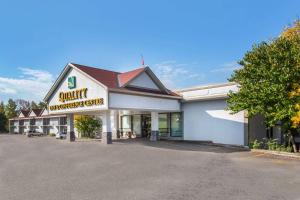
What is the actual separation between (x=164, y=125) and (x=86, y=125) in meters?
12.5

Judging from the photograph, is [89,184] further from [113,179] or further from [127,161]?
[127,161]

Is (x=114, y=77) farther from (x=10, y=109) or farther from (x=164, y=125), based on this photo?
(x=10, y=109)

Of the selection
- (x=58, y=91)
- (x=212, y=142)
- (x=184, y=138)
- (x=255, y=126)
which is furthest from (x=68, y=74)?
(x=255, y=126)

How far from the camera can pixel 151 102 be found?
26.5 metres

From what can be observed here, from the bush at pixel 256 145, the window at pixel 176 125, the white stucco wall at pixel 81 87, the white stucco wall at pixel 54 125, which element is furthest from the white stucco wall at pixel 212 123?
the white stucco wall at pixel 54 125

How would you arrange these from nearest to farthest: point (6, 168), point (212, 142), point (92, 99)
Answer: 1. point (6, 168)
2. point (92, 99)
3. point (212, 142)

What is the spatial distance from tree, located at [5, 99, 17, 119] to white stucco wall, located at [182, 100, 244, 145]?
270 ft

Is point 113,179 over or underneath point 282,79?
underneath

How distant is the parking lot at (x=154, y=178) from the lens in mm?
9656

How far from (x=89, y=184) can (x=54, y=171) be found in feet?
12.5

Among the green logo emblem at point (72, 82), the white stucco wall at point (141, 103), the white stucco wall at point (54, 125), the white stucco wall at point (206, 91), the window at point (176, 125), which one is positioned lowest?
the white stucco wall at point (54, 125)

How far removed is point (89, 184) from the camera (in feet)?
36.6

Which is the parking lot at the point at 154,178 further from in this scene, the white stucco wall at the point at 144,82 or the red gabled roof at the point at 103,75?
the white stucco wall at the point at 144,82

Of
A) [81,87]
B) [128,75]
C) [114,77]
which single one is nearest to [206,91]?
[128,75]
